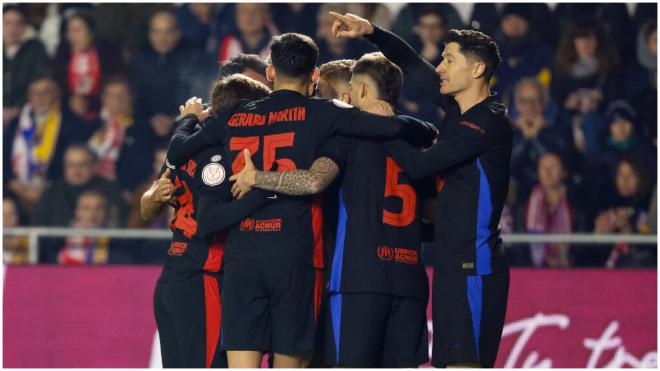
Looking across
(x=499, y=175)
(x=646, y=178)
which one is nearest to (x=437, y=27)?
(x=646, y=178)

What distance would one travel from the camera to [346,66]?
20.9 feet

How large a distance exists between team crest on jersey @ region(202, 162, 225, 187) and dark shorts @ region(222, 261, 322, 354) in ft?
1.64

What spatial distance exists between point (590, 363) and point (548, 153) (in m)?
2.01

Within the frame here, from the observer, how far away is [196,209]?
6465 mm

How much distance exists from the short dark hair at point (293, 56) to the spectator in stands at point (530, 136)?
446 centimetres

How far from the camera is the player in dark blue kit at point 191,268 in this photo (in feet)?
20.7

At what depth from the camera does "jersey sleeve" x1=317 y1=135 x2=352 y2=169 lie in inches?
228

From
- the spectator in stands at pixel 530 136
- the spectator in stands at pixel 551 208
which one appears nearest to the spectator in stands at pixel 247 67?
the spectator in stands at pixel 530 136

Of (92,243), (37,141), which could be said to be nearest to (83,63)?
(37,141)

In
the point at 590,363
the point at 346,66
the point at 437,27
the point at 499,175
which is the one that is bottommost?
the point at 590,363

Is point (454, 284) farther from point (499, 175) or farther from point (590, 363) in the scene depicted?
point (590, 363)

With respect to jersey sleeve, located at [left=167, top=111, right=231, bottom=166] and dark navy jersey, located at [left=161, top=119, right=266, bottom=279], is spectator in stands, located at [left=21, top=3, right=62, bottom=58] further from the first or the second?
jersey sleeve, located at [left=167, top=111, right=231, bottom=166]

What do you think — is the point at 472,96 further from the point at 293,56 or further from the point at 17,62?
the point at 17,62

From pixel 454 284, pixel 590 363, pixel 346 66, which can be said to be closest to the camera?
pixel 454 284
